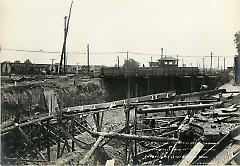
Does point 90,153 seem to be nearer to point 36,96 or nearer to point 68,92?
point 36,96

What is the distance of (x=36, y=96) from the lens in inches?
393

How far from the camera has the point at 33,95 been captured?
9.85 meters

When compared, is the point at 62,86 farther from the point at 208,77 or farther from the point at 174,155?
the point at 208,77

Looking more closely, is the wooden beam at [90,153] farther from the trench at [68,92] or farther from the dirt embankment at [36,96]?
the dirt embankment at [36,96]

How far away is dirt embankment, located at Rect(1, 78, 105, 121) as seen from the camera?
26.4ft

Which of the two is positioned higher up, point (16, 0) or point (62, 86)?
point (16, 0)

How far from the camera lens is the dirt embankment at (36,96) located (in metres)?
8.04

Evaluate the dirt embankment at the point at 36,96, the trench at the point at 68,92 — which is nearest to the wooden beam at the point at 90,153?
the trench at the point at 68,92

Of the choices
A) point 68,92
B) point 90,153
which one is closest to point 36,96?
point 68,92

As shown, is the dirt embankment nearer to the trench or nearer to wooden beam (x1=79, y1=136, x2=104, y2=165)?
the trench

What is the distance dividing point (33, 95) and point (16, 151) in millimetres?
3554

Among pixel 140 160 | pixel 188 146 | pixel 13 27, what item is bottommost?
pixel 140 160

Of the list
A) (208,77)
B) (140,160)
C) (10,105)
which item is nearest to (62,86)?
(10,105)

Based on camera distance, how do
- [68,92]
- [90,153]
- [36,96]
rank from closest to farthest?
1. [90,153]
2. [36,96]
3. [68,92]
